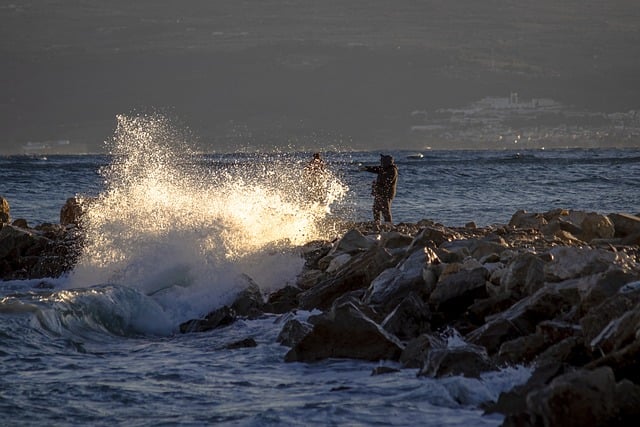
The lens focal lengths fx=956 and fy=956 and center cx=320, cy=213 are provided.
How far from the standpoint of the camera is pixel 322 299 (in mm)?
10570

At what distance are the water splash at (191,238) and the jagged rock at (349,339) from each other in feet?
10.6

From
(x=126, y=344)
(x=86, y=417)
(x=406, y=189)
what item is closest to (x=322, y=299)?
(x=126, y=344)

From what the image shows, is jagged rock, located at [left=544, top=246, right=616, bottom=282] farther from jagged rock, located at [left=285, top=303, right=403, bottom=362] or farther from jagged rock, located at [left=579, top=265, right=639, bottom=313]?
jagged rock, located at [left=285, top=303, right=403, bottom=362]

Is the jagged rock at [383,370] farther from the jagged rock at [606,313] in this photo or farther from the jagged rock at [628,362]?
the jagged rock at [628,362]

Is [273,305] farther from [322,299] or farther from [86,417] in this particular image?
[86,417]

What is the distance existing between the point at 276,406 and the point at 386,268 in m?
4.07

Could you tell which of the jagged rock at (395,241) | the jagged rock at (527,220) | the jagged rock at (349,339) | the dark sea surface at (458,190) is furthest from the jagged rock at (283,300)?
the dark sea surface at (458,190)

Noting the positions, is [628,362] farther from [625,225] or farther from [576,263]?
[625,225]

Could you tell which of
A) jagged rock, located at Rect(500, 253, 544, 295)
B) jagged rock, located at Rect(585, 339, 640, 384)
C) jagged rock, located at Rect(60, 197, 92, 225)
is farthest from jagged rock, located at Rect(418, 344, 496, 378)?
jagged rock, located at Rect(60, 197, 92, 225)

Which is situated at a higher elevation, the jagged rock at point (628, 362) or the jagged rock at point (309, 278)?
the jagged rock at point (628, 362)

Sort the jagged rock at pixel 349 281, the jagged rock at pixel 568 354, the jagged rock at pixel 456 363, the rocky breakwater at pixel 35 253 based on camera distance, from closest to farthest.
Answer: the jagged rock at pixel 568 354 → the jagged rock at pixel 456 363 → the jagged rock at pixel 349 281 → the rocky breakwater at pixel 35 253

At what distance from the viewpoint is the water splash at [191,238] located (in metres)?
12.5

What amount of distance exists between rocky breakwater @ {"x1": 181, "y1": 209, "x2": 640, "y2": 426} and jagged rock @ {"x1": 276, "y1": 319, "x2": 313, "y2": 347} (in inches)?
0.5

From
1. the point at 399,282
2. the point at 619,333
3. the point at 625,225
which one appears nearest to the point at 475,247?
the point at 399,282
